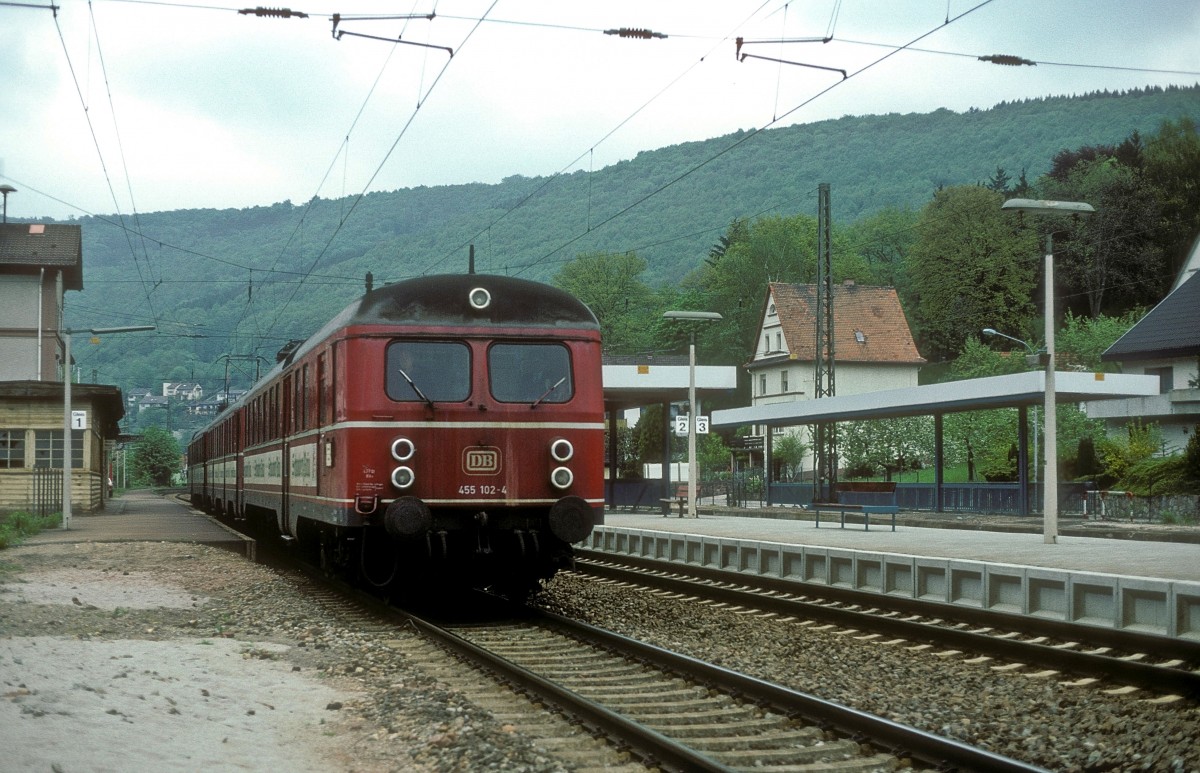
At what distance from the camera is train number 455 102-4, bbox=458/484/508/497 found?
41.4 ft

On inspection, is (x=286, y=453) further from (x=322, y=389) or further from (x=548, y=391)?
(x=548, y=391)

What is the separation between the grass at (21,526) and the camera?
23828 millimetres

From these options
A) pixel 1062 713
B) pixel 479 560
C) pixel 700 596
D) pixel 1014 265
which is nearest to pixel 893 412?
pixel 700 596

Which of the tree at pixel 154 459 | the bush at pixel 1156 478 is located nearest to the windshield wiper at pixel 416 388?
the bush at pixel 1156 478

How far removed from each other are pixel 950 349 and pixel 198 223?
177 ft

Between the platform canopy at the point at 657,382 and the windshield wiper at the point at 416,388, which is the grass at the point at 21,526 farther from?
the platform canopy at the point at 657,382

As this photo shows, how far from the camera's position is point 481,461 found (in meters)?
12.7

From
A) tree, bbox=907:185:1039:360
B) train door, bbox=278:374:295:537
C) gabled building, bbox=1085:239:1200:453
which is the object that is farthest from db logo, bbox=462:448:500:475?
tree, bbox=907:185:1039:360

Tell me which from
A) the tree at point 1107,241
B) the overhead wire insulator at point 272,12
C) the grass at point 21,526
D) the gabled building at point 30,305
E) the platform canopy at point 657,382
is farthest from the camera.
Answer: the gabled building at point 30,305

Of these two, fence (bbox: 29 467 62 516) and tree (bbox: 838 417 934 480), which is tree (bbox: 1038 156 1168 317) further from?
fence (bbox: 29 467 62 516)

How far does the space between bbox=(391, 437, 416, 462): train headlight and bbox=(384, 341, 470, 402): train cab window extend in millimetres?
421

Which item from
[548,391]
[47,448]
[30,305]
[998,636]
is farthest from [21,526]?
[998,636]

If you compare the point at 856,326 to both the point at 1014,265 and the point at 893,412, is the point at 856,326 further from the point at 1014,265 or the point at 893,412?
the point at 893,412

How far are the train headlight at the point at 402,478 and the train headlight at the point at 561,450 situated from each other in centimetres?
142
